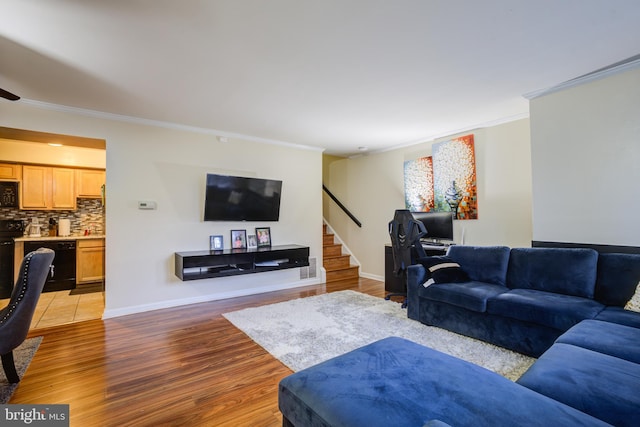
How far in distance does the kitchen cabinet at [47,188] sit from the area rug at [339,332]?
4.12 metres

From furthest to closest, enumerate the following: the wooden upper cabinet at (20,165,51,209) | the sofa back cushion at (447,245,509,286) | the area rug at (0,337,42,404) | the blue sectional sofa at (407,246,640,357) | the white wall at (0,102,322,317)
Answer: the wooden upper cabinet at (20,165,51,209)
the white wall at (0,102,322,317)
the sofa back cushion at (447,245,509,286)
the blue sectional sofa at (407,246,640,357)
the area rug at (0,337,42,404)

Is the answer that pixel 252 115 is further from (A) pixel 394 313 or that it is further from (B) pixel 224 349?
(A) pixel 394 313

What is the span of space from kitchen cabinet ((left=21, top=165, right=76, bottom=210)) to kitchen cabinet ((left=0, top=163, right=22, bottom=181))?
6cm

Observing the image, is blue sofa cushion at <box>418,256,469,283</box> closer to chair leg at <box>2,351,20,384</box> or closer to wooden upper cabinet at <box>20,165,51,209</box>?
chair leg at <box>2,351,20,384</box>

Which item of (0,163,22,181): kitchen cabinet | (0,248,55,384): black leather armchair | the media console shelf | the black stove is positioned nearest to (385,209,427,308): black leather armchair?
the media console shelf

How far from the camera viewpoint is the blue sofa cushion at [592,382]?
1146 millimetres

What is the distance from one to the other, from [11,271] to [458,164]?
721 cm

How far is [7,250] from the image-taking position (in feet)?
15.6

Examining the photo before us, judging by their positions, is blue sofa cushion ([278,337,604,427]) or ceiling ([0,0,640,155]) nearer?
blue sofa cushion ([278,337,604,427])

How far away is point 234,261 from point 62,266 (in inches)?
134

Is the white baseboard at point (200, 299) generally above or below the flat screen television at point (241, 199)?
below

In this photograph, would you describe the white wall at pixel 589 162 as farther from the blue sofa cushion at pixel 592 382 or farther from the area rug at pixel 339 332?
the blue sofa cushion at pixel 592 382

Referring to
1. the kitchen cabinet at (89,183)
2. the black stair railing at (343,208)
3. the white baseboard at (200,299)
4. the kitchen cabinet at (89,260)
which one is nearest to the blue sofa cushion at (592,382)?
the white baseboard at (200,299)

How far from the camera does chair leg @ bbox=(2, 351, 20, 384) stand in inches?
83.1
